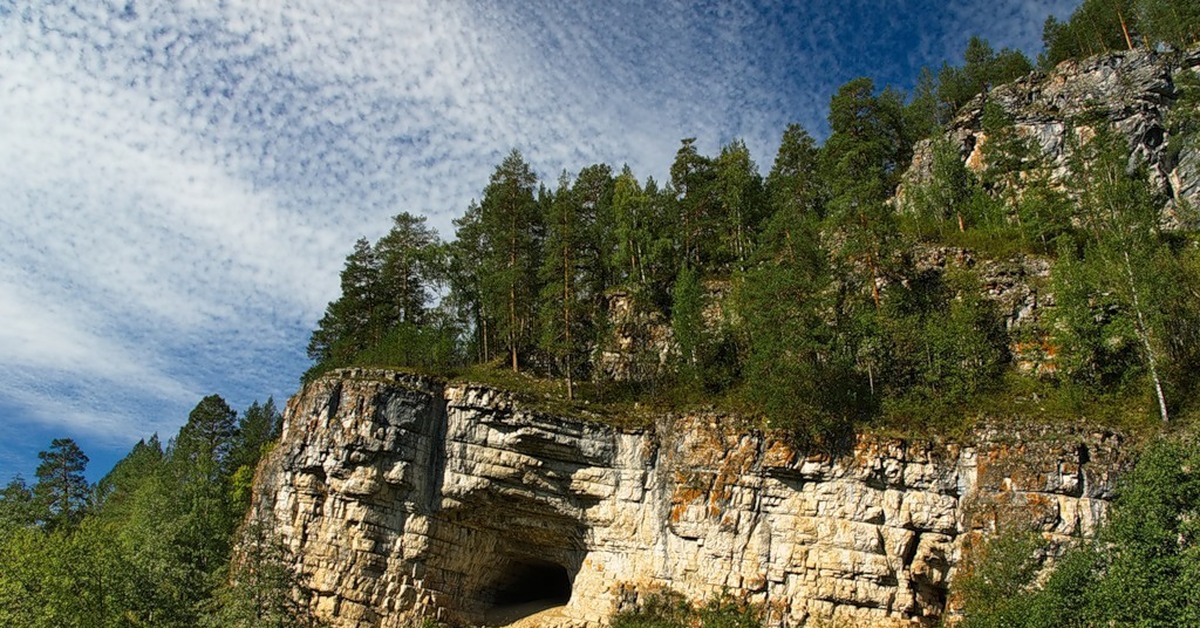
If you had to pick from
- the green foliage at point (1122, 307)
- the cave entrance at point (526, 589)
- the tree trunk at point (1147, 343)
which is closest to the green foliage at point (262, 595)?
the cave entrance at point (526, 589)

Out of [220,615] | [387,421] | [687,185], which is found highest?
[687,185]

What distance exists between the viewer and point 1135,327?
25.7m

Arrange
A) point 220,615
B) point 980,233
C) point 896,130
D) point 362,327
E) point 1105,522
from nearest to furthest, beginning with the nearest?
1. point 1105,522
2. point 220,615
3. point 980,233
4. point 362,327
5. point 896,130

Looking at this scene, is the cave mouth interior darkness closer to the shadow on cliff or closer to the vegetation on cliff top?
the shadow on cliff

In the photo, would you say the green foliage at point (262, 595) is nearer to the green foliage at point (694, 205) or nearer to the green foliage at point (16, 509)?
the green foliage at point (16, 509)

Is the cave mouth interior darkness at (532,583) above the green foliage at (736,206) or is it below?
below

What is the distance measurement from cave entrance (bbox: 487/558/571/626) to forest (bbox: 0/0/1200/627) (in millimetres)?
7967

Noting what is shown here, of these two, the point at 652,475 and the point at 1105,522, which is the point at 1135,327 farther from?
the point at 652,475

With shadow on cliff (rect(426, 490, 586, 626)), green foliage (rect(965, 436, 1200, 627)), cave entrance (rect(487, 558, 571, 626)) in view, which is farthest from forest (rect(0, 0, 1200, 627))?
cave entrance (rect(487, 558, 571, 626))

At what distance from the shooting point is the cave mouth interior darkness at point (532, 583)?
33750mm

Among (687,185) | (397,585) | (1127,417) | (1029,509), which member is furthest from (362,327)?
(1127,417)

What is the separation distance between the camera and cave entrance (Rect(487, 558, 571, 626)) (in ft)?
106

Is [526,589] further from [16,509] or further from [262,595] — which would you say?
[16,509]

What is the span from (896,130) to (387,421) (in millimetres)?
44818
